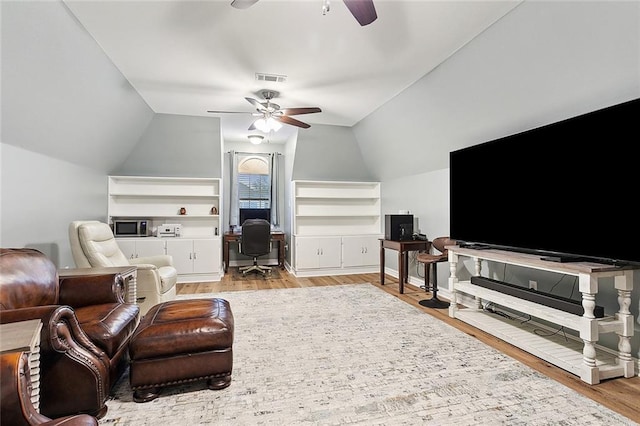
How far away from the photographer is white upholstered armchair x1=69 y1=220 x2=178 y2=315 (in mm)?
3133

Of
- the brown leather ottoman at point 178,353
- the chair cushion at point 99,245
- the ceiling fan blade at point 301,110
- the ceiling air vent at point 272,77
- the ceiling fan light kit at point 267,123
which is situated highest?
the ceiling air vent at point 272,77

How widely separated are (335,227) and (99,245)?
4.19 m

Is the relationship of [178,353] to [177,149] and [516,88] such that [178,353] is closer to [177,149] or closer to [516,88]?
[516,88]

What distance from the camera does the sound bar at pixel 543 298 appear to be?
2.22 meters

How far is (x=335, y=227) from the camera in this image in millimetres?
6465

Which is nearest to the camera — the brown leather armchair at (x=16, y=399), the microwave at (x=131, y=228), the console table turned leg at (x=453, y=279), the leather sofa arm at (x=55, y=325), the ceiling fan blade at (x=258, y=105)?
the brown leather armchair at (x=16, y=399)

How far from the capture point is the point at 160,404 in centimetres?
187

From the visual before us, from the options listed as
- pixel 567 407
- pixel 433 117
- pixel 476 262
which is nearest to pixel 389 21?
pixel 433 117

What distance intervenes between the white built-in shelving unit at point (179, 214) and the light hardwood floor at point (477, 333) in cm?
39

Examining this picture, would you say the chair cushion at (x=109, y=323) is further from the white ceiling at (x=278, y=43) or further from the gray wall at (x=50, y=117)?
the white ceiling at (x=278, y=43)

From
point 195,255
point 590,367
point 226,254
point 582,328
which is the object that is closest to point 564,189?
point 582,328

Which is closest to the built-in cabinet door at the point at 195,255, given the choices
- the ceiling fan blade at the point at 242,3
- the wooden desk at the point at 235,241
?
the wooden desk at the point at 235,241

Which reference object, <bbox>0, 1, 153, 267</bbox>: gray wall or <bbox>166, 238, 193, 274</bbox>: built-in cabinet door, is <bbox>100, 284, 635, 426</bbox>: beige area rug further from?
<bbox>166, 238, 193, 274</bbox>: built-in cabinet door

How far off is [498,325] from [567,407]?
1.22 meters
